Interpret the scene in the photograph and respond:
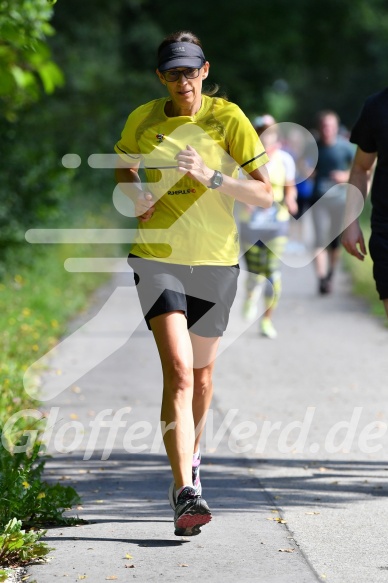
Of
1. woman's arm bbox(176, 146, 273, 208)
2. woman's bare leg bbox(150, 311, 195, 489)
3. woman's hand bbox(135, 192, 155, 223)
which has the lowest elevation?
woman's bare leg bbox(150, 311, 195, 489)

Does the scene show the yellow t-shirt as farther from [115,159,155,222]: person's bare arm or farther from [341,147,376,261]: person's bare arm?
[341,147,376,261]: person's bare arm

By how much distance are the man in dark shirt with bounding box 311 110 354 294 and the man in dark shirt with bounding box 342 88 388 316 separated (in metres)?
8.58

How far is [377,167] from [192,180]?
114 cm

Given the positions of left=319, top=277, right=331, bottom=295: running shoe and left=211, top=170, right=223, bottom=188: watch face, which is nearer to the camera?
left=211, top=170, right=223, bottom=188: watch face

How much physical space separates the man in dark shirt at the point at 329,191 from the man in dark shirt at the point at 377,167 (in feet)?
28.1

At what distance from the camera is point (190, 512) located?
5051mm

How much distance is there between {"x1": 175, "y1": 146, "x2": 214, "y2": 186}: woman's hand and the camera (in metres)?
5.11

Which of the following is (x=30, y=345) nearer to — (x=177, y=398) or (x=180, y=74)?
(x=177, y=398)

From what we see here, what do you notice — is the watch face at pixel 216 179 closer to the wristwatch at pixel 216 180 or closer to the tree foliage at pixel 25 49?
the wristwatch at pixel 216 180

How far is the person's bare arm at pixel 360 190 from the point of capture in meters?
6.17

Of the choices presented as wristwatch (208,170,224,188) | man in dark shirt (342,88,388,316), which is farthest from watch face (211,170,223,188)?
man in dark shirt (342,88,388,316)

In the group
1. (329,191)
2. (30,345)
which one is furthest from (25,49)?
(329,191)

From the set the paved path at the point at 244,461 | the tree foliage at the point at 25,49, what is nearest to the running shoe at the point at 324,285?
the paved path at the point at 244,461

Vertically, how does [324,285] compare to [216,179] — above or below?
below
